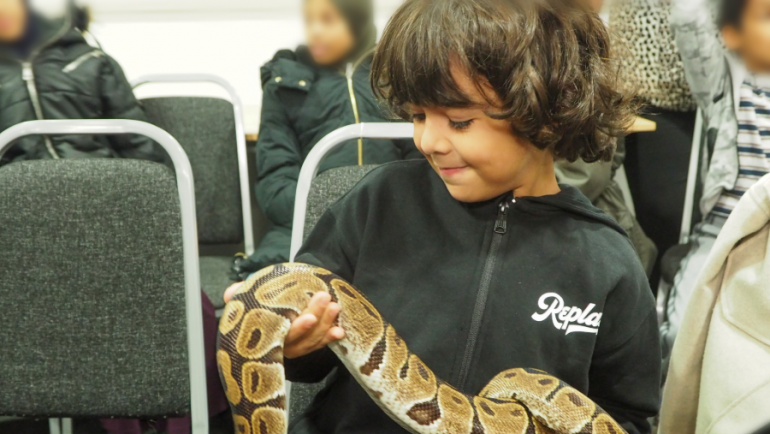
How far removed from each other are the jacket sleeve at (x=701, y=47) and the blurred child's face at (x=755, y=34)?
461mm

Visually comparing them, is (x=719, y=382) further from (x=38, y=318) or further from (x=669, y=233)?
(x=669, y=233)

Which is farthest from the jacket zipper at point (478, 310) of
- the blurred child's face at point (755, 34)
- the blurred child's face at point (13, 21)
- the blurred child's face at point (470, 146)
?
the blurred child's face at point (13, 21)

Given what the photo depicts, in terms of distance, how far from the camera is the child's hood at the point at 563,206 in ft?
3.50

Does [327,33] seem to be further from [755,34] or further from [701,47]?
[755,34]

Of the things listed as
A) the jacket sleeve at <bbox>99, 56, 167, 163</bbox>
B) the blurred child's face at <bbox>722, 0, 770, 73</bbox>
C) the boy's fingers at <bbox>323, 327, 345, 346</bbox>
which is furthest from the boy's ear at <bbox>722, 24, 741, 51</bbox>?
the jacket sleeve at <bbox>99, 56, 167, 163</bbox>

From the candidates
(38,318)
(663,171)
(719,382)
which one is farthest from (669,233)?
(38,318)

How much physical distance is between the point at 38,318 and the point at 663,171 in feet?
8.31

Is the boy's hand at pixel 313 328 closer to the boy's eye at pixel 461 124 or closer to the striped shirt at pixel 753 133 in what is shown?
the boy's eye at pixel 461 124

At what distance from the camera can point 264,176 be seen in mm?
2289

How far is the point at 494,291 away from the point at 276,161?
4.53 ft

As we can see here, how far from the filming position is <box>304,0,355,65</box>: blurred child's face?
7.10 ft

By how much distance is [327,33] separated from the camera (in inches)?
87.1

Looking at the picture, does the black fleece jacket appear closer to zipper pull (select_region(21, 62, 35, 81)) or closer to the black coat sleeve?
the black coat sleeve

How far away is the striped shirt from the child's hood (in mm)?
900
